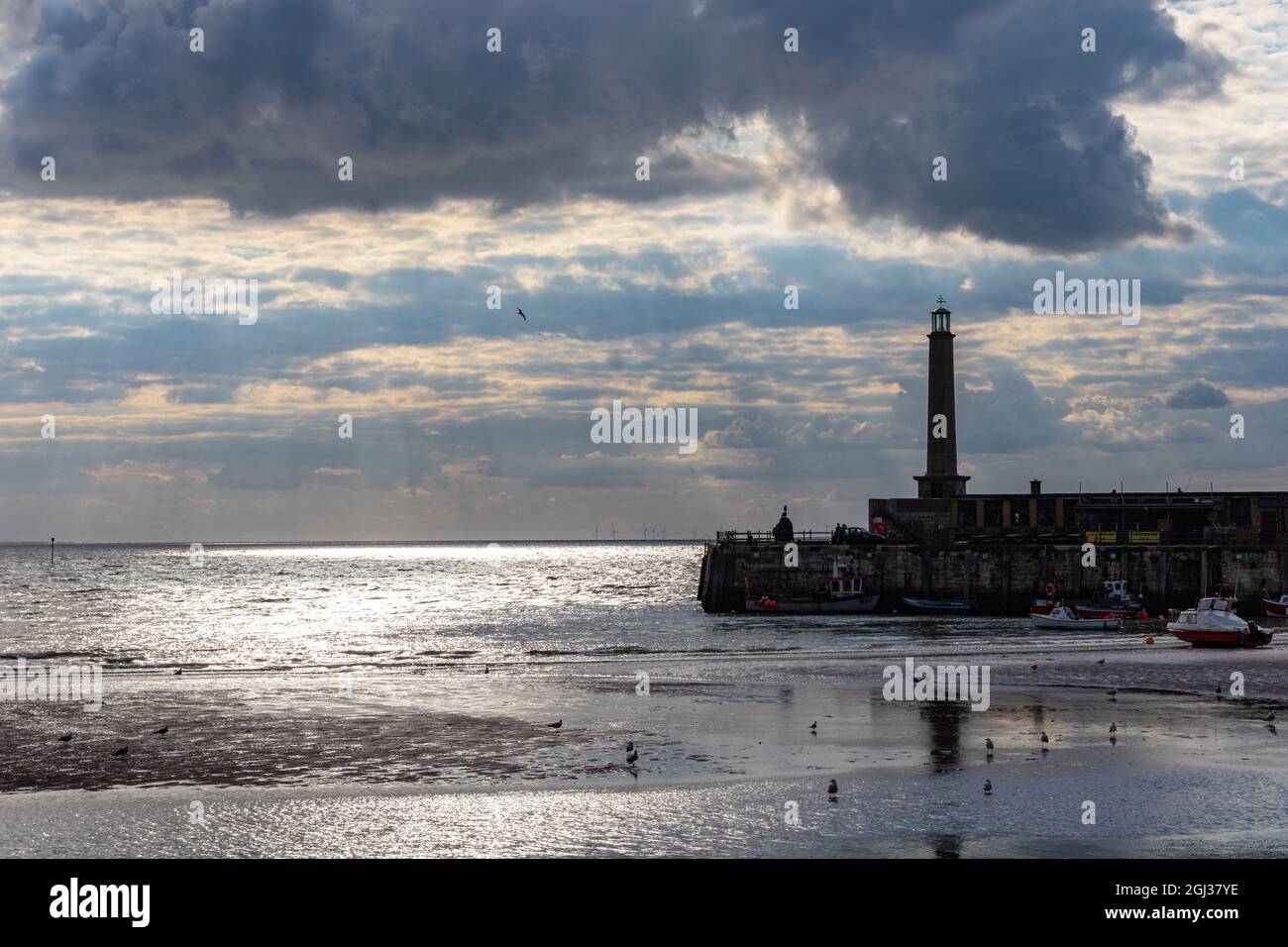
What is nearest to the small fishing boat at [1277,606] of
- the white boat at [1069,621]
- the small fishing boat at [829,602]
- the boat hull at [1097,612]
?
the boat hull at [1097,612]

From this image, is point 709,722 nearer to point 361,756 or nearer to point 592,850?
point 361,756

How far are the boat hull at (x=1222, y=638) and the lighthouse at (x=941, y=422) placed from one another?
4256 centimetres

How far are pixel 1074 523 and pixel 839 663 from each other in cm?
5205

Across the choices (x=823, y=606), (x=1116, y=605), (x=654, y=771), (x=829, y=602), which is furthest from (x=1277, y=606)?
(x=654, y=771)

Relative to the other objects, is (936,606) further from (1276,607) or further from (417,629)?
(417,629)

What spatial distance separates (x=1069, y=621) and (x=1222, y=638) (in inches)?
616

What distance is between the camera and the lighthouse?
98750mm

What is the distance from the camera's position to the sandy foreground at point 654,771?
19.4 m

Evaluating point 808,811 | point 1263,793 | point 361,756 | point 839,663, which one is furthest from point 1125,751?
point 839,663

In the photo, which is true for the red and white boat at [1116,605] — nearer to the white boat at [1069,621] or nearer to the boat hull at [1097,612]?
the boat hull at [1097,612]

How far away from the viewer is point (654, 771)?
2530cm

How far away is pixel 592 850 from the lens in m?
18.3

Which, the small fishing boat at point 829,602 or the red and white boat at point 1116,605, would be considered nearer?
the red and white boat at point 1116,605

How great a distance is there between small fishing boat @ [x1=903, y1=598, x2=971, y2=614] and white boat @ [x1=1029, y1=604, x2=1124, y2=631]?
974 cm
